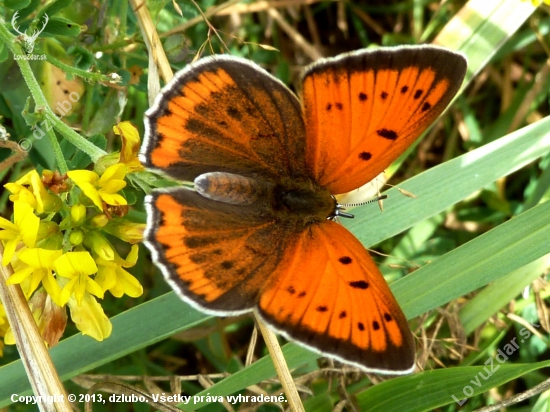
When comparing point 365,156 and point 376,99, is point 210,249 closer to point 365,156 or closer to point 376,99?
point 365,156

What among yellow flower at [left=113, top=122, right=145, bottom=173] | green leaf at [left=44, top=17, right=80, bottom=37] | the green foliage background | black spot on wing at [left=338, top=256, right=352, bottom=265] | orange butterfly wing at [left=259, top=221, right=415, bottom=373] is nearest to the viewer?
orange butterfly wing at [left=259, top=221, right=415, bottom=373]

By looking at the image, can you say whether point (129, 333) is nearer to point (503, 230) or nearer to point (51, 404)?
point (51, 404)

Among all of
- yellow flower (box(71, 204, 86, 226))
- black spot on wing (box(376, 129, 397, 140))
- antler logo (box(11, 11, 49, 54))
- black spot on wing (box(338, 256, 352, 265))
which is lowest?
Answer: black spot on wing (box(338, 256, 352, 265))

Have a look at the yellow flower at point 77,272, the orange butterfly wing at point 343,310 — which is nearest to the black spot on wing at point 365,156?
the orange butterfly wing at point 343,310

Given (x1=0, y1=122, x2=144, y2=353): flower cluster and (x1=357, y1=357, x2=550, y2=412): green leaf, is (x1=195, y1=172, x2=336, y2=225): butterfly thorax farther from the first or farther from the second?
(x1=357, y1=357, x2=550, y2=412): green leaf

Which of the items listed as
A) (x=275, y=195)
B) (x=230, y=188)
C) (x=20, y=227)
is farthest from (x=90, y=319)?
(x=275, y=195)

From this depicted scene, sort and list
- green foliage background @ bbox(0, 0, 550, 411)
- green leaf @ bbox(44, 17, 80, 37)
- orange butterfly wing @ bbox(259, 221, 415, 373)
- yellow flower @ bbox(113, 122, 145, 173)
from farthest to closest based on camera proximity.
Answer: green foliage background @ bbox(0, 0, 550, 411) < green leaf @ bbox(44, 17, 80, 37) < yellow flower @ bbox(113, 122, 145, 173) < orange butterfly wing @ bbox(259, 221, 415, 373)

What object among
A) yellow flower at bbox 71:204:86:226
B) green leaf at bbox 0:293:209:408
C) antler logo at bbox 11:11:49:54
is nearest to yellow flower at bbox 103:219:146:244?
yellow flower at bbox 71:204:86:226
